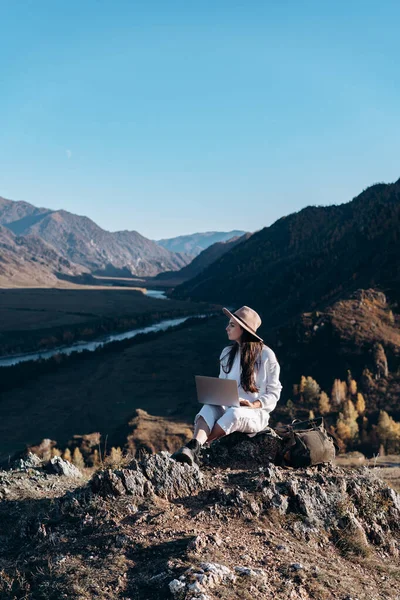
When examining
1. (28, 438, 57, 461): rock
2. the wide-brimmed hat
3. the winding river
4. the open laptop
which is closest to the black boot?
the open laptop

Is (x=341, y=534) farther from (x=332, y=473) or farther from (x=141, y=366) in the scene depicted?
(x=141, y=366)

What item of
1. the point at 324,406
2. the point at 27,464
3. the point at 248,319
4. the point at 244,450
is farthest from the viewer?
the point at 324,406

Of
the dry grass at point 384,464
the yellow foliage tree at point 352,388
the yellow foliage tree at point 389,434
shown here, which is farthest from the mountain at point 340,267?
the dry grass at point 384,464

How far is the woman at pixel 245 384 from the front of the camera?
8.66 meters

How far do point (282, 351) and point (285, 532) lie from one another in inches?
2815

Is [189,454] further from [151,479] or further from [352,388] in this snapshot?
[352,388]

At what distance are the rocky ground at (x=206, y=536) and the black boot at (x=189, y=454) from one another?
0.20 metres

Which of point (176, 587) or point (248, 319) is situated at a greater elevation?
point (248, 319)

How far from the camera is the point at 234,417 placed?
8.62m

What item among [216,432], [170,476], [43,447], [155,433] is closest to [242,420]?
[216,432]

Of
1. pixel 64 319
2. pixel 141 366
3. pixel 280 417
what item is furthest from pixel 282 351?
pixel 64 319

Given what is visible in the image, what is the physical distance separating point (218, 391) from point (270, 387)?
1.01 metres

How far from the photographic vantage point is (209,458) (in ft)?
30.5

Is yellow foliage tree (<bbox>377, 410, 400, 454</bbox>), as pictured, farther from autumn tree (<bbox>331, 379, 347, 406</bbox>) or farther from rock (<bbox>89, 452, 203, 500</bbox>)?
rock (<bbox>89, 452, 203, 500</bbox>)
